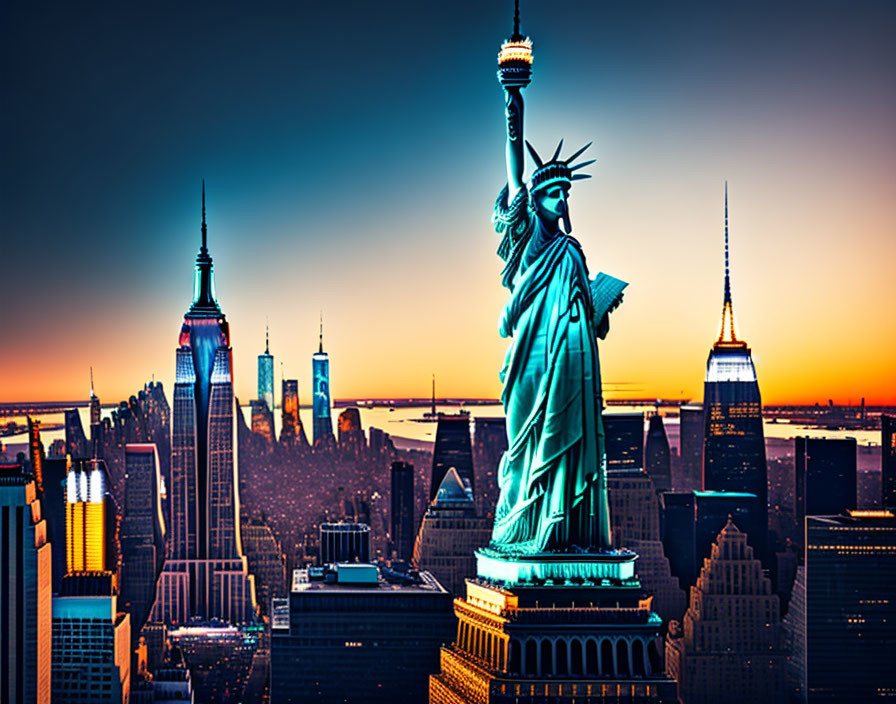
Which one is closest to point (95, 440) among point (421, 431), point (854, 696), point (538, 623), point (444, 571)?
point (421, 431)

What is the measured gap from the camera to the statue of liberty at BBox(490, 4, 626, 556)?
2167 inches

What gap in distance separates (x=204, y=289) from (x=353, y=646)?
161 ft

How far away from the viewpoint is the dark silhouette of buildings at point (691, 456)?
365 feet

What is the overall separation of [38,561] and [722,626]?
33.3 meters

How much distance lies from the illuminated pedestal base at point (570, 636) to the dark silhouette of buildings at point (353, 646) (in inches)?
417

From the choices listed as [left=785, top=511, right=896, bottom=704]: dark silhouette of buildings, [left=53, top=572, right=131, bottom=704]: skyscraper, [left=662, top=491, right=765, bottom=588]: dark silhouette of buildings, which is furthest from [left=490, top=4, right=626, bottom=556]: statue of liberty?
[left=662, top=491, right=765, bottom=588]: dark silhouette of buildings

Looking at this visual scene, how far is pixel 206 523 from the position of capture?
117 m

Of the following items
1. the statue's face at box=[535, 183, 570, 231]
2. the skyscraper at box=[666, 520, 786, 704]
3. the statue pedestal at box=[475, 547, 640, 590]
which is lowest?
the skyscraper at box=[666, 520, 786, 704]

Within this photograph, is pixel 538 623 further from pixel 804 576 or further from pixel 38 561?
pixel 804 576

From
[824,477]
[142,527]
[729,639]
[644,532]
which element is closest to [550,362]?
[729,639]

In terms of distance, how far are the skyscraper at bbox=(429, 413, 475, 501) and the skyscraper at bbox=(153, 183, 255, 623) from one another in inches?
527

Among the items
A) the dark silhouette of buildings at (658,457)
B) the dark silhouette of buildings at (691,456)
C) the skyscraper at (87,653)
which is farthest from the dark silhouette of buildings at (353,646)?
the dark silhouette of buildings at (658,457)

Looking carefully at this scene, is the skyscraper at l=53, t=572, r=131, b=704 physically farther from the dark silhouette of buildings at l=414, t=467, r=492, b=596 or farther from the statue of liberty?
the statue of liberty

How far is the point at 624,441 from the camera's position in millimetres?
111625
